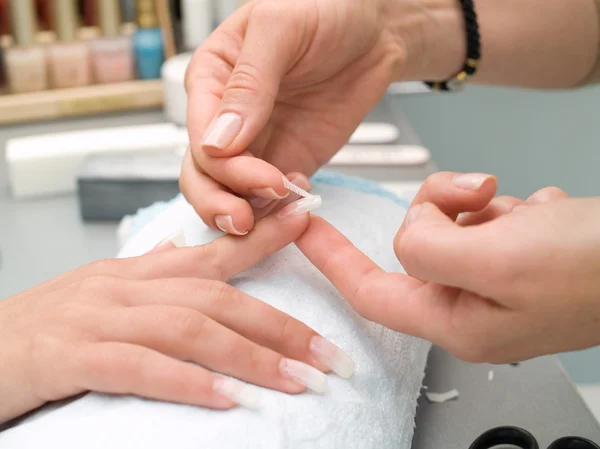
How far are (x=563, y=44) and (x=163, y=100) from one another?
701 mm

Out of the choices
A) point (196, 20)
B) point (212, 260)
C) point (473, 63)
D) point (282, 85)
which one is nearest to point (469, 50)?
point (473, 63)

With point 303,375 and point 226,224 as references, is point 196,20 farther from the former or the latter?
point 303,375

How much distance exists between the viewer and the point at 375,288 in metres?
0.47

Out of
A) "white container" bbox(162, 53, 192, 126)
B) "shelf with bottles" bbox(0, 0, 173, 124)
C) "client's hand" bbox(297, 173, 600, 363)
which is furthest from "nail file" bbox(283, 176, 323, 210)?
"shelf with bottles" bbox(0, 0, 173, 124)

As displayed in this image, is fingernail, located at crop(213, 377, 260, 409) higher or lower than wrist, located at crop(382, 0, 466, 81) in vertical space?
lower

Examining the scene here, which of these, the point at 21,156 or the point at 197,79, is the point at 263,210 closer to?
the point at 197,79

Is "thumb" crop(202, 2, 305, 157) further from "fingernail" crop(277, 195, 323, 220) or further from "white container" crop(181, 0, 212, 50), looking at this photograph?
"white container" crop(181, 0, 212, 50)

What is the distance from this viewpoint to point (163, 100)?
4.05 feet

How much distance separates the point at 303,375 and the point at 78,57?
920 mm

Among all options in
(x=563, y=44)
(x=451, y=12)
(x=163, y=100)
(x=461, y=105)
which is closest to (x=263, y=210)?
(x=451, y=12)

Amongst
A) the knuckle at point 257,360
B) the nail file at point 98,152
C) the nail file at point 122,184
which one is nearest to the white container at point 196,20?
the nail file at point 98,152

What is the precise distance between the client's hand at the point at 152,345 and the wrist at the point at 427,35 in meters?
0.41

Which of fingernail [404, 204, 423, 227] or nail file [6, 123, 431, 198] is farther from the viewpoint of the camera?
nail file [6, 123, 431, 198]

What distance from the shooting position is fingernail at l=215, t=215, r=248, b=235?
0.54 metres
